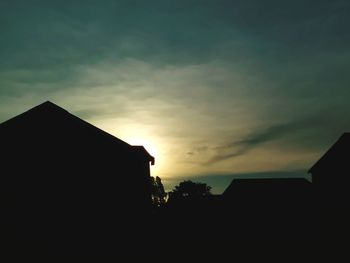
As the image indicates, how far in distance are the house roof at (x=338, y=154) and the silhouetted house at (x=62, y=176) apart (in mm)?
28360

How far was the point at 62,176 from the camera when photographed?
18.8 metres

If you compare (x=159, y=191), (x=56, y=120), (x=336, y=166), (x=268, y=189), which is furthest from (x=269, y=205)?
(x=159, y=191)

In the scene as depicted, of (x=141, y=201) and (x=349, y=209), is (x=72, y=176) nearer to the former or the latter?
(x=141, y=201)

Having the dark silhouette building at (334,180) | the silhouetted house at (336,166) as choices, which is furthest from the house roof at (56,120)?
the silhouetted house at (336,166)

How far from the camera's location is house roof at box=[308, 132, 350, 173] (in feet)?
131

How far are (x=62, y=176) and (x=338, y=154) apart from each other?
106ft

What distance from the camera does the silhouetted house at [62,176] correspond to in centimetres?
1814

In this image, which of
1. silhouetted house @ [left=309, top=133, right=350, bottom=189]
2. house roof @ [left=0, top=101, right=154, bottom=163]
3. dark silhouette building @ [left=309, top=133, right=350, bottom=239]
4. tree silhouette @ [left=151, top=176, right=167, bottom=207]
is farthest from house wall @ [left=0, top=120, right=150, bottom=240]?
tree silhouette @ [left=151, top=176, right=167, bottom=207]

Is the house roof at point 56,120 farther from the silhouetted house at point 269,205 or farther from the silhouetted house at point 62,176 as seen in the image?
the silhouetted house at point 269,205

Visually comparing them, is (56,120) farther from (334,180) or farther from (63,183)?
(334,180)

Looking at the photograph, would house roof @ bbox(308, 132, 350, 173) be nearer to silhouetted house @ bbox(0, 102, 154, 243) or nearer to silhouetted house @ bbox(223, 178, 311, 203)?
silhouetted house @ bbox(223, 178, 311, 203)

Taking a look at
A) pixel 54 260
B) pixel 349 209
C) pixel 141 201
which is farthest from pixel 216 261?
pixel 349 209

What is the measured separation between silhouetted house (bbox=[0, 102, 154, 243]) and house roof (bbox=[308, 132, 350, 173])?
28360 millimetres

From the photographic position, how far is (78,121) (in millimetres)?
20047
